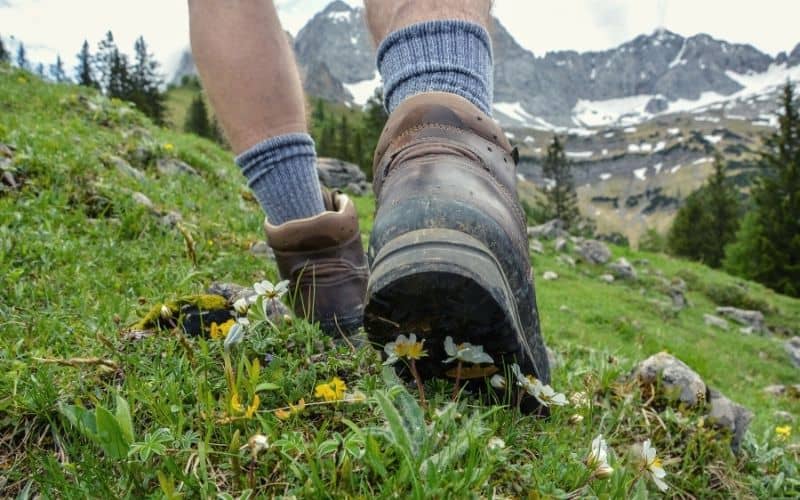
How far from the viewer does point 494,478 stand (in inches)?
41.8

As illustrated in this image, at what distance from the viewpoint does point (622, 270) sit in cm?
1464

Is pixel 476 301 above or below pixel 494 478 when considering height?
above

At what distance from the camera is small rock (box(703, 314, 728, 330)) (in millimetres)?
11898

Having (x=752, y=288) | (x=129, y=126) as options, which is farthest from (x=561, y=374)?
(x=752, y=288)

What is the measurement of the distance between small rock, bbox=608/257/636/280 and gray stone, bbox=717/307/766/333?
2.14m

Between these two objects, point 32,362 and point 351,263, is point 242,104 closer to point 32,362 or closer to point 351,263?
point 351,263

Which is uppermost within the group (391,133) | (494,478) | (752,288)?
(391,133)

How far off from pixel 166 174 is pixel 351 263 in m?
4.16

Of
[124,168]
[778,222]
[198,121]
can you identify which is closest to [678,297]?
[124,168]

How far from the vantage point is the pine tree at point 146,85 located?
158 feet

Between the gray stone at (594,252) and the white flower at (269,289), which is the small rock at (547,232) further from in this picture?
the white flower at (269,289)

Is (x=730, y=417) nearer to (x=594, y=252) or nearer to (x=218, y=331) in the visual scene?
(x=218, y=331)

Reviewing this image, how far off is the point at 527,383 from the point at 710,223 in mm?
48888

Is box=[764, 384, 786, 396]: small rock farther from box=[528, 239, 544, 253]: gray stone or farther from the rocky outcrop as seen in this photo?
box=[528, 239, 544, 253]: gray stone
